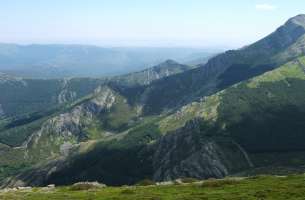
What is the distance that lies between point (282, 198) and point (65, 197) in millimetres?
40375

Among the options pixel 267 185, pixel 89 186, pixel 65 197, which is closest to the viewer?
pixel 267 185

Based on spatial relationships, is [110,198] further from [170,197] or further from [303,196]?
[303,196]

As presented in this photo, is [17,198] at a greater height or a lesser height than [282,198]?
lesser

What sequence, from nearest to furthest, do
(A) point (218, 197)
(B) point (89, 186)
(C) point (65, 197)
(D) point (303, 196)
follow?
1. (D) point (303, 196)
2. (A) point (218, 197)
3. (C) point (65, 197)
4. (B) point (89, 186)

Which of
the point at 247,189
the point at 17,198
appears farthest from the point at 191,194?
the point at 17,198

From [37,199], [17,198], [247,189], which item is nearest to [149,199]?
[247,189]

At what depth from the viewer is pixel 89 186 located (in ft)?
375

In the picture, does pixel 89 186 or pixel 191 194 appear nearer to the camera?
pixel 191 194

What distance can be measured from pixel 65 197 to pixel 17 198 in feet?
31.6

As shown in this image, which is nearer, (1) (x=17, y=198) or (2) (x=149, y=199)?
(2) (x=149, y=199)

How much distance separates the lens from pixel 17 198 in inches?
3570

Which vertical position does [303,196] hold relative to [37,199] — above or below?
above

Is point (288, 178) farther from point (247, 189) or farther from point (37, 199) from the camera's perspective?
point (37, 199)

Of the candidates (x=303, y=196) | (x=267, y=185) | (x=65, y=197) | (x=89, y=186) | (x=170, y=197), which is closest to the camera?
(x=303, y=196)
